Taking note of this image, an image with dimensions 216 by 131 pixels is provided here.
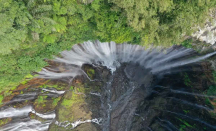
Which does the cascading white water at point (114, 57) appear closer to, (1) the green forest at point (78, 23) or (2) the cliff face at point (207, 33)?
(2) the cliff face at point (207, 33)

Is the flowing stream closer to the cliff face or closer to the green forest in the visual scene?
the cliff face

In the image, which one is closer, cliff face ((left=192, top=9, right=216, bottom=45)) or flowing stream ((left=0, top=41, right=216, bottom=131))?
cliff face ((left=192, top=9, right=216, bottom=45))

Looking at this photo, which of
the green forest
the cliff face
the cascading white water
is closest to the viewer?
the green forest

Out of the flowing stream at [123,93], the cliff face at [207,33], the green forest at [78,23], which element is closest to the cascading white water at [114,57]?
the flowing stream at [123,93]

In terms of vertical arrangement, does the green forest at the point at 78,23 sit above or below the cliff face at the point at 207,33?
below

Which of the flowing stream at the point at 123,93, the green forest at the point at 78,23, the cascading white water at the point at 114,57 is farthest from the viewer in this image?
the cascading white water at the point at 114,57

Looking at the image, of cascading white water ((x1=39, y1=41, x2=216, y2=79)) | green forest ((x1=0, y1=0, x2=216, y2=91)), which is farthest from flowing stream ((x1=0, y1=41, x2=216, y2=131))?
green forest ((x1=0, y1=0, x2=216, y2=91))

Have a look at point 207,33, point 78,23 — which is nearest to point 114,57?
point 78,23

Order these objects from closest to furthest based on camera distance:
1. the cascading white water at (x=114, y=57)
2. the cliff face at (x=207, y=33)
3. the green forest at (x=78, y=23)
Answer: the green forest at (x=78, y=23), the cliff face at (x=207, y=33), the cascading white water at (x=114, y=57)
